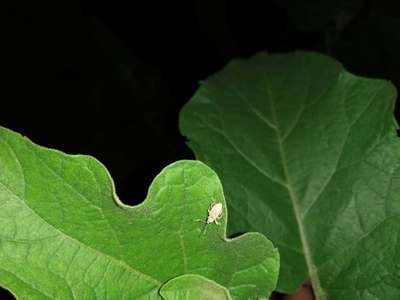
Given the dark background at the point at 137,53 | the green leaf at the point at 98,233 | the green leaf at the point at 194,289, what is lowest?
the dark background at the point at 137,53

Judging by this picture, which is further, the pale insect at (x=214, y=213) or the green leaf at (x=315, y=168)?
the green leaf at (x=315, y=168)

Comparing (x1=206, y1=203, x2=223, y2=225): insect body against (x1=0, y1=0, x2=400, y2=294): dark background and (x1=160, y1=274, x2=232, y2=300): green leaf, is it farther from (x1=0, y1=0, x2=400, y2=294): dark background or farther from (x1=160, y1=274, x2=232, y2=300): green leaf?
(x1=0, y1=0, x2=400, y2=294): dark background

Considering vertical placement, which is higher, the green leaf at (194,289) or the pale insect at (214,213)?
the pale insect at (214,213)

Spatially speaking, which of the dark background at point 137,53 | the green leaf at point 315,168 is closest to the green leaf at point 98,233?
the green leaf at point 315,168

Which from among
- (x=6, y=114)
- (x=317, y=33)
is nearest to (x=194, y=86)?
(x=317, y=33)

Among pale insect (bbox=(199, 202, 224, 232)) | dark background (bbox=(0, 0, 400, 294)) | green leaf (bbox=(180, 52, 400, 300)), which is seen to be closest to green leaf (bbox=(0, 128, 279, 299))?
pale insect (bbox=(199, 202, 224, 232))

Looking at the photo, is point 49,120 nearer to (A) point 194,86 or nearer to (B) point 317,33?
(A) point 194,86

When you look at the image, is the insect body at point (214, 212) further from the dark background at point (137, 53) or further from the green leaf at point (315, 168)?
the dark background at point (137, 53)

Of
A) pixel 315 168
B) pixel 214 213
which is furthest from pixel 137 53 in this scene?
pixel 214 213
